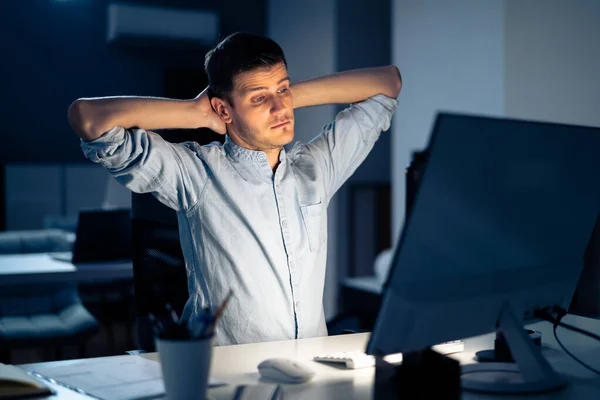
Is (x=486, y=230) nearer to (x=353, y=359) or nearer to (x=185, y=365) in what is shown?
(x=353, y=359)

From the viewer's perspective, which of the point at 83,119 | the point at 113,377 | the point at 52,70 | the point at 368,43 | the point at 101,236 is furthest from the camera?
the point at 52,70

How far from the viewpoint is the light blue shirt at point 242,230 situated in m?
1.51

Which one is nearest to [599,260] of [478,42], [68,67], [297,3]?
[478,42]

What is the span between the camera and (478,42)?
336 centimetres

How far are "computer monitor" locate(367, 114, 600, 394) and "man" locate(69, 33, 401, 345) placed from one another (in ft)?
2.05

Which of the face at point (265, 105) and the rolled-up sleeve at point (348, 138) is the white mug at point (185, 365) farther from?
the rolled-up sleeve at point (348, 138)

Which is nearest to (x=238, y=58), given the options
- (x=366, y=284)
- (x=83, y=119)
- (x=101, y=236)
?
(x=83, y=119)

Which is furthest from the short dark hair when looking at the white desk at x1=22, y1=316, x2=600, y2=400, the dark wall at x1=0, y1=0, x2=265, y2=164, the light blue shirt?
the dark wall at x1=0, y1=0, x2=265, y2=164

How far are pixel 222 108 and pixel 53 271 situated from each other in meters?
1.32

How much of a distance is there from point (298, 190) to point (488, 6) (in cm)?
208

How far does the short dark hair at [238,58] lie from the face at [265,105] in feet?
0.05

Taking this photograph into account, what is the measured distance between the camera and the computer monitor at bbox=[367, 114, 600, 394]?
0.87 meters

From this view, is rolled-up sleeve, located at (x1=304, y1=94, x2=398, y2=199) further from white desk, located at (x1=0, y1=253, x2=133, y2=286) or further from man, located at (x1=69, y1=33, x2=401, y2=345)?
white desk, located at (x1=0, y1=253, x2=133, y2=286)

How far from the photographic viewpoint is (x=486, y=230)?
96cm
